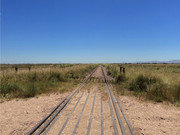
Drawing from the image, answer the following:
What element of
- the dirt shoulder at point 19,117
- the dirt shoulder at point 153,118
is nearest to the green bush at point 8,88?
the dirt shoulder at point 19,117

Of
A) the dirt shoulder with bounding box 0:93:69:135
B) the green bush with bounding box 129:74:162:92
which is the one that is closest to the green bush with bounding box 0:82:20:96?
the dirt shoulder with bounding box 0:93:69:135

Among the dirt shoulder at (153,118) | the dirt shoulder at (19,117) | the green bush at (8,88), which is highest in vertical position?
the green bush at (8,88)

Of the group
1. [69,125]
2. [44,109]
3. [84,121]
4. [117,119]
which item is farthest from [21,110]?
[117,119]

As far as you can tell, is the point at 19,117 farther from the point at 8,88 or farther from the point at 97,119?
the point at 8,88

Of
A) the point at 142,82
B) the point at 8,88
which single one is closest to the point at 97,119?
the point at 142,82

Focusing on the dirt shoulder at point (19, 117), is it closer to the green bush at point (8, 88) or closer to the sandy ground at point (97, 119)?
the sandy ground at point (97, 119)

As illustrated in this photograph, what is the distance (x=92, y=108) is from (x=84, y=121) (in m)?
1.25

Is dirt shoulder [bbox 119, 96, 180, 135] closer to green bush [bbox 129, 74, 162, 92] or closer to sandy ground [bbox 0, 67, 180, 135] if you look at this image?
sandy ground [bbox 0, 67, 180, 135]

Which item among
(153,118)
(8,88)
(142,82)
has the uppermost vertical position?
(142,82)

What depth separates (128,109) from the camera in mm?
5293

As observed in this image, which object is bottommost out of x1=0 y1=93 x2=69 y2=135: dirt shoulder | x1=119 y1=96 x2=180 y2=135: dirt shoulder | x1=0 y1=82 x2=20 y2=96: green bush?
x1=119 y1=96 x2=180 y2=135: dirt shoulder

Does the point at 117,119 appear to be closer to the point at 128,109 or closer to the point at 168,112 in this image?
the point at 128,109

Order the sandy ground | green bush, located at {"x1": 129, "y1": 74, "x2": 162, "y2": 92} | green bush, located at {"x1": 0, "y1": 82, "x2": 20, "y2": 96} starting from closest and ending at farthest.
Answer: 1. the sandy ground
2. green bush, located at {"x1": 0, "y1": 82, "x2": 20, "y2": 96}
3. green bush, located at {"x1": 129, "y1": 74, "x2": 162, "y2": 92}

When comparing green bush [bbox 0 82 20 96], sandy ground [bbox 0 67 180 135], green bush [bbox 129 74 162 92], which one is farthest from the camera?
green bush [bbox 129 74 162 92]
